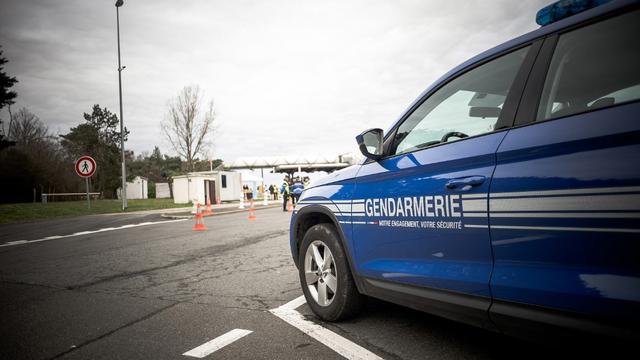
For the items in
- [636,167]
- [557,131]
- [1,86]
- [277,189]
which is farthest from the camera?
[277,189]

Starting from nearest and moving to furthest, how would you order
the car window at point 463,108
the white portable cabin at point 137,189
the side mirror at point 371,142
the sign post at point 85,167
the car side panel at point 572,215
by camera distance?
the car side panel at point 572,215 < the car window at point 463,108 < the side mirror at point 371,142 < the sign post at point 85,167 < the white portable cabin at point 137,189

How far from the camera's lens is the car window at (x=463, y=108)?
83.3 inches

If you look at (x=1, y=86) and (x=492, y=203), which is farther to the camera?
(x=1, y=86)

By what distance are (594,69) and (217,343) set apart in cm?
284

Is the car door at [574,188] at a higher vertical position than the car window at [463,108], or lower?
lower

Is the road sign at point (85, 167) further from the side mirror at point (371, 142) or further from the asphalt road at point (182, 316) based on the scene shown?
the side mirror at point (371, 142)

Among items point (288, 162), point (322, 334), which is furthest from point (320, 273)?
point (288, 162)

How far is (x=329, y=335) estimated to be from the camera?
273 cm

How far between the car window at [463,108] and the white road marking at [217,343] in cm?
184

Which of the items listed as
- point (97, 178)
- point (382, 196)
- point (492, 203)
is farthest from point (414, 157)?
point (97, 178)

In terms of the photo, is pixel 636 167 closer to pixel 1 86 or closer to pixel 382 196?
pixel 382 196

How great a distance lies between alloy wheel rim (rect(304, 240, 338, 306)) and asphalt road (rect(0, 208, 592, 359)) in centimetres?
22

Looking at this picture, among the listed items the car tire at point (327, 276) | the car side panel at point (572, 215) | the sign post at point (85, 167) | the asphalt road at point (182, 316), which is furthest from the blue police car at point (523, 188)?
the sign post at point (85, 167)

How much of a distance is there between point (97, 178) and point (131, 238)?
1918 inches
